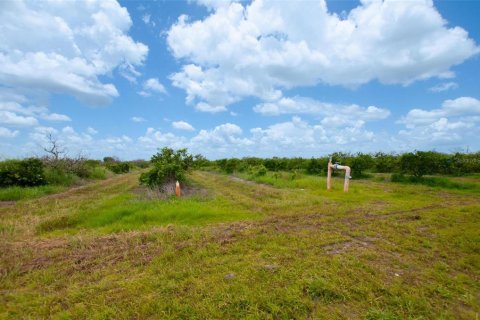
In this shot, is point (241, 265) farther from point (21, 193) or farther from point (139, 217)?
point (21, 193)

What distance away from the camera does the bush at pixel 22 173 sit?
1253cm

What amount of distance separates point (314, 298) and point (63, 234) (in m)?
5.45

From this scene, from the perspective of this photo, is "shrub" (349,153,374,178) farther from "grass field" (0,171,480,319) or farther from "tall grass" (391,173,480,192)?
"grass field" (0,171,480,319)

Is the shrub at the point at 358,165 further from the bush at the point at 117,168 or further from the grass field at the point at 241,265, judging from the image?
the bush at the point at 117,168

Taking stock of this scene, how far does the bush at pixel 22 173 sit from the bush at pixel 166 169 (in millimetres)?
5729

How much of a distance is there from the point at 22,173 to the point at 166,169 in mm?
7211

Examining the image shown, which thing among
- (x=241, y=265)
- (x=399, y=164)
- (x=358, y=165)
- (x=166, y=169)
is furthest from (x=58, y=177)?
(x=399, y=164)

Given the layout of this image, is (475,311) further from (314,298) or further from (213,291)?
(213,291)

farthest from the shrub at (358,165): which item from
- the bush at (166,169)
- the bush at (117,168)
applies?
the bush at (117,168)

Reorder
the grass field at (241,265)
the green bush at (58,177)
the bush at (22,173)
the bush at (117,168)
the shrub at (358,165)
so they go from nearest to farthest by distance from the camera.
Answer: the grass field at (241,265) → the bush at (22,173) → the green bush at (58,177) → the shrub at (358,165) → the bush at (117,168)

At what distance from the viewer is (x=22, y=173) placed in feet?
42.4

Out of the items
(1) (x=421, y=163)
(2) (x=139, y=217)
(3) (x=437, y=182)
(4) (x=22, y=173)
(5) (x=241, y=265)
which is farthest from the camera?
(1) (x=421, y=163)

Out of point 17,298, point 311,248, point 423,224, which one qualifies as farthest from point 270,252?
point 423,224

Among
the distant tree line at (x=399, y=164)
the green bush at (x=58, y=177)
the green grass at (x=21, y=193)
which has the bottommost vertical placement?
the green grass at (x=21, y=193)
